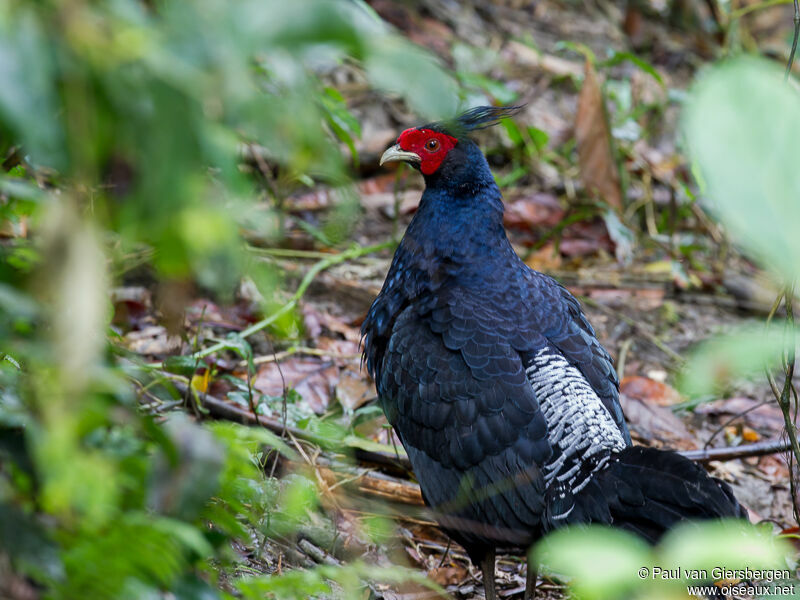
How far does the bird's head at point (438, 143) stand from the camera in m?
4.00

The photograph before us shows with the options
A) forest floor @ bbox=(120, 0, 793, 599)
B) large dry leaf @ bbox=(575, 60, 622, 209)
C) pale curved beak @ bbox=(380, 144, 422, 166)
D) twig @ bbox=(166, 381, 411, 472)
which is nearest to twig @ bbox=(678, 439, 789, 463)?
forest floor @ bbox=(120, 0, 793, 599)

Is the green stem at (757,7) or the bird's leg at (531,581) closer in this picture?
the bird's leg at (531,581)

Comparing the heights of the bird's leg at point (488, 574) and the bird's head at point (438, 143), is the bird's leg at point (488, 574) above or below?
below

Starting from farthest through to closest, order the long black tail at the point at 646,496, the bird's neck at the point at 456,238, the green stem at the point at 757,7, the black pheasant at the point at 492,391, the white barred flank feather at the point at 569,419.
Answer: the bird's neck at the point at 456,238, the green stem at the point at 757,7, the white barred flank feather at the point at 569,419, the black pheasant at the point at 492,391, the long black tail at the point at 646,496

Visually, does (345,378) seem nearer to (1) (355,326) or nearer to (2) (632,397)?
(1) (355,326)

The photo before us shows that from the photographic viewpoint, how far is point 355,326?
215 inches

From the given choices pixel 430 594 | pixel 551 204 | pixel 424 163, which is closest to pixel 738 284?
pixel 551 204

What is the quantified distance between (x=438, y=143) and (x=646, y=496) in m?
2.00

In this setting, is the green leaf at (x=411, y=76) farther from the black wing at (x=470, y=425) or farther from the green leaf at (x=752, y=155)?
the black wing at (x=470, y=425)

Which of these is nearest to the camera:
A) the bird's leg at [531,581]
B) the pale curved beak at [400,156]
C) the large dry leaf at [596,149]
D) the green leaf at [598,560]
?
the green leaf at [598,560]

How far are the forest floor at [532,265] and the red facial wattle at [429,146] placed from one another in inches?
44.2

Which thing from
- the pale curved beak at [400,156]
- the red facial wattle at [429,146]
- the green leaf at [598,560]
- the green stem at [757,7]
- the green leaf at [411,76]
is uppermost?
the green stem at [757,7]

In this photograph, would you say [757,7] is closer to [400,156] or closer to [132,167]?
[400,156]

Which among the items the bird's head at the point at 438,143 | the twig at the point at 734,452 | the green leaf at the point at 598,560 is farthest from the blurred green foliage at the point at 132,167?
the twig at the point at 734,452
